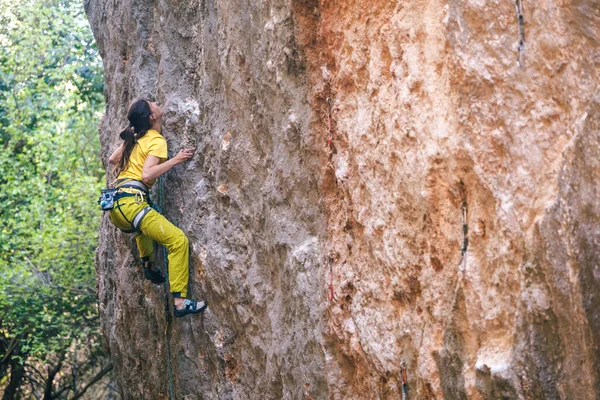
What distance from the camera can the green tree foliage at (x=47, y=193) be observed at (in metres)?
11.0

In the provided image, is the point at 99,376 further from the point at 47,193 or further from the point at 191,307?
the point at 191,307

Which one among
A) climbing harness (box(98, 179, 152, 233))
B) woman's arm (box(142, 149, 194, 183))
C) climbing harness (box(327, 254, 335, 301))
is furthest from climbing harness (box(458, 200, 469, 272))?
climbing harness (box(98, 179, 152, 233))

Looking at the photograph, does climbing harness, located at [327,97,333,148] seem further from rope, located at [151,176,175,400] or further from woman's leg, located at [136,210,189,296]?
rope, located at [151,176,175,400]

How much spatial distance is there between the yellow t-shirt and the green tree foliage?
5.23 m

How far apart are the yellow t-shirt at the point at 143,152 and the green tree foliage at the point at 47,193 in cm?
523

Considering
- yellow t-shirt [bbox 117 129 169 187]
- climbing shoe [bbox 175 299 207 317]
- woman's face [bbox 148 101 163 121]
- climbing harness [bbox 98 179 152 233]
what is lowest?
climbing shoe [bbox 175 299 207 317]

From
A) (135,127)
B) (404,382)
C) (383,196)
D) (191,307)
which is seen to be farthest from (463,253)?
(135,127)

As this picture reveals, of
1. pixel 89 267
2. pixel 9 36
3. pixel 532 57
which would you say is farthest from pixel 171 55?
pixel 9 36

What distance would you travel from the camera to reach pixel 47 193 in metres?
12.1

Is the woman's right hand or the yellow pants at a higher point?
the woman's right hand

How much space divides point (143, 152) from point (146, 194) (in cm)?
35

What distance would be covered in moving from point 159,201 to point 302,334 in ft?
8.25

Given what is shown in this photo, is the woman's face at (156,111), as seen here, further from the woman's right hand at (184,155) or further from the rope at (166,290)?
the rope at (166,290)

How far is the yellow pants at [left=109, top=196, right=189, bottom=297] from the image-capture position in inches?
238
